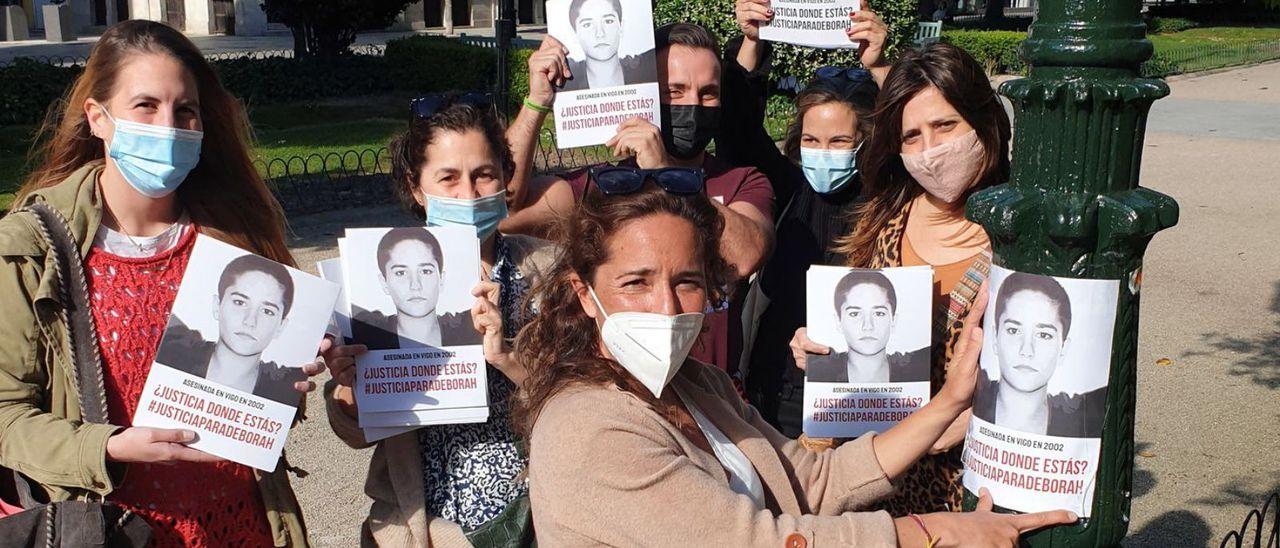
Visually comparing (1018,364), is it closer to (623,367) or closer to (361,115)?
(623,367)

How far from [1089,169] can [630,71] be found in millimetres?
2016

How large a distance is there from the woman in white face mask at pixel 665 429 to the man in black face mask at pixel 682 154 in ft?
2.81

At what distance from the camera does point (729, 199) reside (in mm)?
3795

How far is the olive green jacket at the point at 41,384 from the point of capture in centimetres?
258

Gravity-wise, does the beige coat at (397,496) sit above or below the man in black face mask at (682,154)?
below

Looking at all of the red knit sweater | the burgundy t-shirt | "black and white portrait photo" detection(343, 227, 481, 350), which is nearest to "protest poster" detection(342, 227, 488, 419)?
"black and white portrait photo" detection(343, 227, 481, 350)

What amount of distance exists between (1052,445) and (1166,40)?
36670 mm

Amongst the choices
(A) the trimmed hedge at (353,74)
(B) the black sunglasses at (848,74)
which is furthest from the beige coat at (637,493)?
(A) the trimmed hedge at (353,74)

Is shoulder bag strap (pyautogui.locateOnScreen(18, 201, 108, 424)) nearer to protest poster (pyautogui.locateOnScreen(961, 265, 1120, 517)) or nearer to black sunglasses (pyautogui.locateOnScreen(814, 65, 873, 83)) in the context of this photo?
protest poster (pyautogui.locateOnScreen(961, 265, 1120, 517))

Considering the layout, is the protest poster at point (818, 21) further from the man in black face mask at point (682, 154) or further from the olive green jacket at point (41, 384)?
the olive green jacket at point (41, 384)

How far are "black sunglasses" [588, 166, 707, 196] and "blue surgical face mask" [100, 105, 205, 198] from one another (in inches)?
40.7

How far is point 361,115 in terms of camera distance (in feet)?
63.3

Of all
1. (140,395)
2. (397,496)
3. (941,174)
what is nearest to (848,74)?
(941,174)

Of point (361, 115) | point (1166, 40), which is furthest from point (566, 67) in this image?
point (1166, 40)
